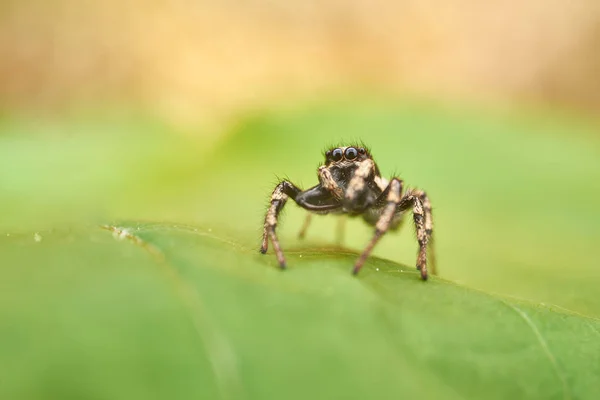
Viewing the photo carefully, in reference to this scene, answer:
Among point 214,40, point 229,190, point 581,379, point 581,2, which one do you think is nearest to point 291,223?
point 229,190

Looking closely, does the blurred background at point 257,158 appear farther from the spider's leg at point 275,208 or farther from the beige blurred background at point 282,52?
the spider's leg at point 275,208

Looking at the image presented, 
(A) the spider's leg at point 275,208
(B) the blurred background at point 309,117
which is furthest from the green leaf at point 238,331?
(B) the blurred background at point 309,117

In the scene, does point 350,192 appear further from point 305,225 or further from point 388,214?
point 305,225

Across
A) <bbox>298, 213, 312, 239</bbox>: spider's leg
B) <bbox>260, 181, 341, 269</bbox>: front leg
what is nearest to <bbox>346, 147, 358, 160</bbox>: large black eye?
<bbox>260, 181, 341, 269</bbox>: front leg

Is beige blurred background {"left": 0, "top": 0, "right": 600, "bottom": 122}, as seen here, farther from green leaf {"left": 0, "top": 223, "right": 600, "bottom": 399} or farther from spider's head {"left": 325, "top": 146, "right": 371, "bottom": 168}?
green leaf {"left": 0, "top": 223, "right": 600, "bottom": 399}

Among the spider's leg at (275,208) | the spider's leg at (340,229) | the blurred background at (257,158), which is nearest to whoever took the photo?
the blurred background at (257,158)

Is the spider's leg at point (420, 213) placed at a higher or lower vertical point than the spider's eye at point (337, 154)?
lower

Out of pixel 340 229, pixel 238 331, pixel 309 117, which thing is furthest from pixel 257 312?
pixel 309 117
